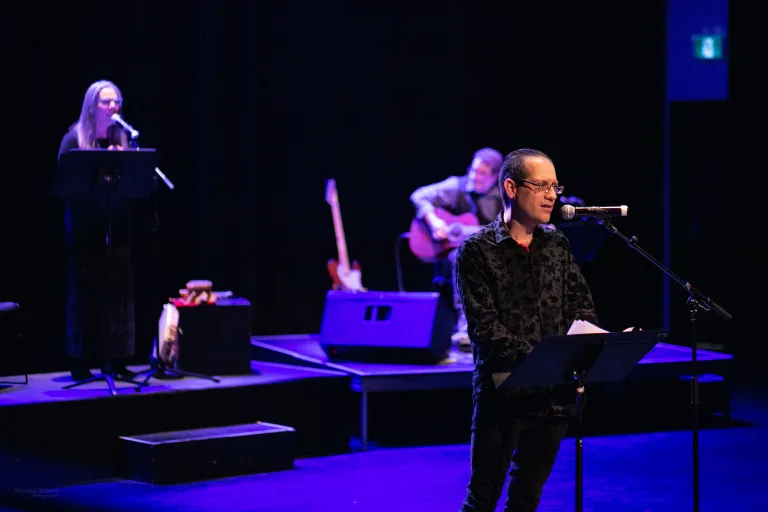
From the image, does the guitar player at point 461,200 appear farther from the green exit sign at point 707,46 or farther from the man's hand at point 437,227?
the green exit sign at point 707,46

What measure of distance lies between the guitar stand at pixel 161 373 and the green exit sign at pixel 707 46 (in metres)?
5.39

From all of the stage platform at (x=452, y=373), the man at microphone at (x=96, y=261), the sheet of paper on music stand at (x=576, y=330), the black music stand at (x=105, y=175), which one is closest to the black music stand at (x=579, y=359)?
the sheet of paper on music stand at (x=576, y=330)

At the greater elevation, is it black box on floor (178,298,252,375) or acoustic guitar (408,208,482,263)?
acoustic guitar (408,208,482,263)

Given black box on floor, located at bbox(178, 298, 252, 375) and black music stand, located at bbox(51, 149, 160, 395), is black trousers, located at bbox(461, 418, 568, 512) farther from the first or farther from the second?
black box on floor, located at bbox(178, 298, 252, 375)

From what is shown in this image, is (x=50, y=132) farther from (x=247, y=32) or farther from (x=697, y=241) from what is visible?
(x=697, y=241)

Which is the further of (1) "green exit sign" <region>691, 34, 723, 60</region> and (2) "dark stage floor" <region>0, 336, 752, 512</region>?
(1) "green exit sign" <region>691, 34, 723, 60</region>

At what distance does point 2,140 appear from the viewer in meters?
6.74

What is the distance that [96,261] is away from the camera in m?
5.84

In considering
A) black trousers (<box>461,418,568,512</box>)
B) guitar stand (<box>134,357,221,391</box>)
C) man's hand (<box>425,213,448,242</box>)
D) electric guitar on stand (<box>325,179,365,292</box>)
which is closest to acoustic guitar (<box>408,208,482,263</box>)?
man's hand (<box>425,213,448,242</box>)

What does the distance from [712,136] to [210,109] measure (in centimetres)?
428

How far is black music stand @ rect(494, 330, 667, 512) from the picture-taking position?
9.70 ft

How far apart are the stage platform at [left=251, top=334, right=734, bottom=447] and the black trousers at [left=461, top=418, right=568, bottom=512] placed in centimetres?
306

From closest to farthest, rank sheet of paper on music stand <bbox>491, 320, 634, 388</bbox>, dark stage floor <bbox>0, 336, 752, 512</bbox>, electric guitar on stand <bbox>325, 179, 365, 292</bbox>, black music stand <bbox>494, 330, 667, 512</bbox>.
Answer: black music stand <bbox>494, 330, 667, 512</bbox>, sheet of paper on music stand <bbox>491, 320, 634, 388</bbox>, dark stage floor <bbox>0, 336, 752, 512</bbox>, electric guitar on stand <bbox>325, 179, 365, 292</bbox>

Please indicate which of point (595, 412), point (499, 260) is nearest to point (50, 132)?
point (595, 412)
